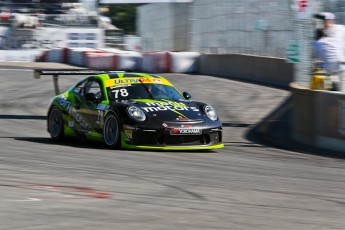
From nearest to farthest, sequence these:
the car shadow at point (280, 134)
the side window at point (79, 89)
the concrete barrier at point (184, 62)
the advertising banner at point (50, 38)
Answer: the car shadow at point (280, 134), the side window at point (79, 89), the concrete barrier at point (184, 62), the advertising banner at point (50, 38)

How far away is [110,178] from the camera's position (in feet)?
24.6

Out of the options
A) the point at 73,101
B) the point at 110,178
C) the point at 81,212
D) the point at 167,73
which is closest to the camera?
the point at 81,212

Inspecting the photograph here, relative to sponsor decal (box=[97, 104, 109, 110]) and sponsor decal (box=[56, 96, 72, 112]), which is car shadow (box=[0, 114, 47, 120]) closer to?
sponsor decal (box=[56, 96, 72, 112])

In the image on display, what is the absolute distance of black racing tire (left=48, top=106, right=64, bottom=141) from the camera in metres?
11.9

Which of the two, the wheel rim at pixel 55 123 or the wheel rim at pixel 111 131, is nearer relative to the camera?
the wheel rim at pixel 111 131

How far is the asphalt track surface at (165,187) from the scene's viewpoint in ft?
17.6

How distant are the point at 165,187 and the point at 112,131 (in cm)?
368

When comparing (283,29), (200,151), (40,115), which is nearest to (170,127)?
(200,151)

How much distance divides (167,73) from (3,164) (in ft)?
63.0

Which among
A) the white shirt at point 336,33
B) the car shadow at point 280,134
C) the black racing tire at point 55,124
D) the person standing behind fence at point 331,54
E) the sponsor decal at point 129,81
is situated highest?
the white shirt at point 336,33

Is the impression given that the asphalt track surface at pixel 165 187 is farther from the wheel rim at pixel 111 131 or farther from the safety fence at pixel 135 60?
the safety fence at pixel 135 60

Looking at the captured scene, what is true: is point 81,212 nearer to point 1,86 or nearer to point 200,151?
point 200,151

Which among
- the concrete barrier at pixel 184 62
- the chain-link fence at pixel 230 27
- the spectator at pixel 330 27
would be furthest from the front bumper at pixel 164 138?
the concrete barrier at pixel 184 62

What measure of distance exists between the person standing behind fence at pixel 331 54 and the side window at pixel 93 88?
3.47m
